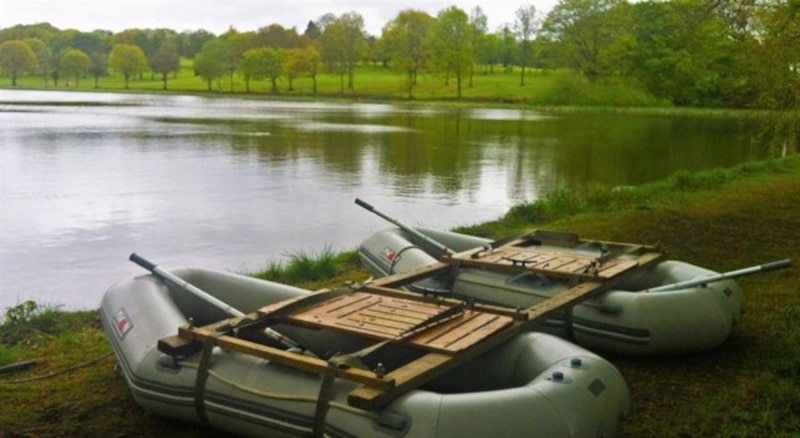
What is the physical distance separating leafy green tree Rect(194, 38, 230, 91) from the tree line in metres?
0.12

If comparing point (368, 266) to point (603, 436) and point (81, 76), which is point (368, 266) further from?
point (81, 76)

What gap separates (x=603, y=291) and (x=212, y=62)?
3839 inches

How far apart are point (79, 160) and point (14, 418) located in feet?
62.2

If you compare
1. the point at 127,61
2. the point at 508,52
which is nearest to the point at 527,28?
the point at 508,52

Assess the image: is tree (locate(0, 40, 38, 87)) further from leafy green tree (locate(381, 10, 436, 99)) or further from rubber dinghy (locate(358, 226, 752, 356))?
rubber dinghy (locate(358, 226, 752, 356))

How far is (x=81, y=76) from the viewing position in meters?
121

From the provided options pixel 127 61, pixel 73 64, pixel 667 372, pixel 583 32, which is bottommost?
pixel 667 372

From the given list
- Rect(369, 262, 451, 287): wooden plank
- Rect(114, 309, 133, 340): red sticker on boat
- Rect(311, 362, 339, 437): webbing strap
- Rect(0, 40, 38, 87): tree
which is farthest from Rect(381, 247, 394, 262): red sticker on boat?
Rect(0, 40, 38, 87): tree

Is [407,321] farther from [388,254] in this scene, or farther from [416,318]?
[388,254]

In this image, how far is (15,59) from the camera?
115 meters

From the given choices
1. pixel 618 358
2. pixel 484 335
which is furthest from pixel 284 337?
pixel 618 358

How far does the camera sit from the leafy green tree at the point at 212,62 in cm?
9856

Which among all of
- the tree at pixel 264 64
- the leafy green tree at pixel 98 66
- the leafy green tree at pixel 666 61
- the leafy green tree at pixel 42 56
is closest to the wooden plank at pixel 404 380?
the leafy green tree at pixel 666 61

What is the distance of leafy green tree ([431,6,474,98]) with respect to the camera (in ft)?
276
